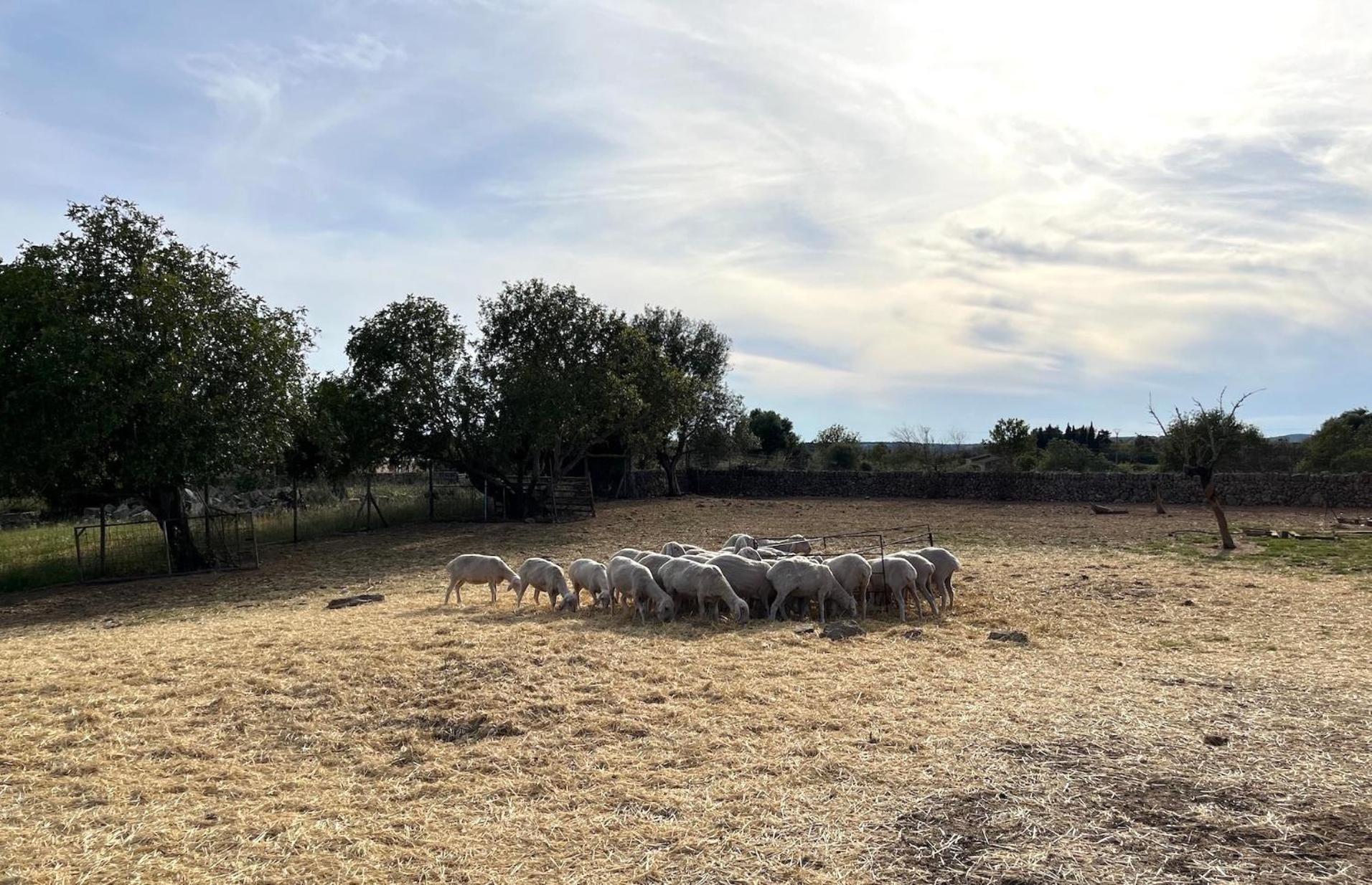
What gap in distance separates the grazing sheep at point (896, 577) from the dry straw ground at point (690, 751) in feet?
2.11

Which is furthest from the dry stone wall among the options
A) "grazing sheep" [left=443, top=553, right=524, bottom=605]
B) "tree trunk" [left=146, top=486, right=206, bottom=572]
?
"grazing sheep" [left=443, top=553, right=524, bottom=605]

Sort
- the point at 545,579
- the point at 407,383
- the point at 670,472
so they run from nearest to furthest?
the point at 545,579 → the point at 407,383 → the point at 670,472

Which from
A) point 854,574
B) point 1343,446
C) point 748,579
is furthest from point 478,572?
point 1343,446

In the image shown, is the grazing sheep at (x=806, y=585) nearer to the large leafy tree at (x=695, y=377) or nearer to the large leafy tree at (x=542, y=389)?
the large leafy tree at (x=542, y=389)

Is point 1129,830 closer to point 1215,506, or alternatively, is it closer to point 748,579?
point 748,579

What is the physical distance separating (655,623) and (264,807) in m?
6.60

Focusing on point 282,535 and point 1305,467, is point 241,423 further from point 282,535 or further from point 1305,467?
point 1305,467

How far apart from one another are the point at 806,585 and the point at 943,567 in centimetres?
247

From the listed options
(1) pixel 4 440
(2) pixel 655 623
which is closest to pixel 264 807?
(2) pixel 655 623

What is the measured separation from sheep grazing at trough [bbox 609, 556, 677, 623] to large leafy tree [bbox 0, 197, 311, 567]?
10085 millimetres

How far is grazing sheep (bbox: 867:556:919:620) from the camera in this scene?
12.5 m

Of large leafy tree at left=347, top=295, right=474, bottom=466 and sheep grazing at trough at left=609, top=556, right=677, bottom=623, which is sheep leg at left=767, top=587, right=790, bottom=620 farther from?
large leafy tree at left=347, top=295, right=474, bottom=466

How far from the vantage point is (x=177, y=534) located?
65.6ft

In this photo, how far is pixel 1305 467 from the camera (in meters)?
40.9
